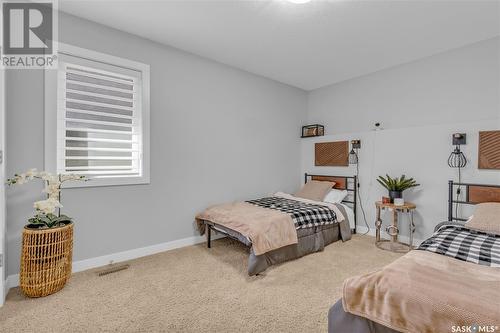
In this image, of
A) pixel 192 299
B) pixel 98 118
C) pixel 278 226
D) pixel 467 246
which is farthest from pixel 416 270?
pixel 98 118

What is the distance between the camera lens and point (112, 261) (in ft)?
8.89

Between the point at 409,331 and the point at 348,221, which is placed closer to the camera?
the point at 409,331

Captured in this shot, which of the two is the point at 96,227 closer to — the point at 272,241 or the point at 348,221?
the point at 272,241

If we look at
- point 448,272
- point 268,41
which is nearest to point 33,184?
point 268,41

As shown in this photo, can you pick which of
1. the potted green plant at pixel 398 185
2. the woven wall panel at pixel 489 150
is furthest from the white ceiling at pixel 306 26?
the potted green plant at pixel 398 185

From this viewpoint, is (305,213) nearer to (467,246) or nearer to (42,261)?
(467,246)

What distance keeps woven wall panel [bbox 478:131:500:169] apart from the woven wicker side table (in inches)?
172

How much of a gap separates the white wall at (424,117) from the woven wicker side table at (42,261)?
387 centimetres

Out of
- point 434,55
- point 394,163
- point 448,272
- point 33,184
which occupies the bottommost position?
point 448,272

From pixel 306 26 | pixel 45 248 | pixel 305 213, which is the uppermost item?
pixel 306 26

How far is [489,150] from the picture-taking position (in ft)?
9.07

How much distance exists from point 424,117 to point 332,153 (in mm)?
1397

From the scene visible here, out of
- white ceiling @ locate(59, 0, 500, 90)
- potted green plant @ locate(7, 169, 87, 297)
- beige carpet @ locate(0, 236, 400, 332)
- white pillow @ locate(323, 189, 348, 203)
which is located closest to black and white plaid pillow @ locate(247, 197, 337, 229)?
beige carpet @ locate(0, 236, 400, 332)

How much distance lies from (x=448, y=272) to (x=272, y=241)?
1489 millimetres
